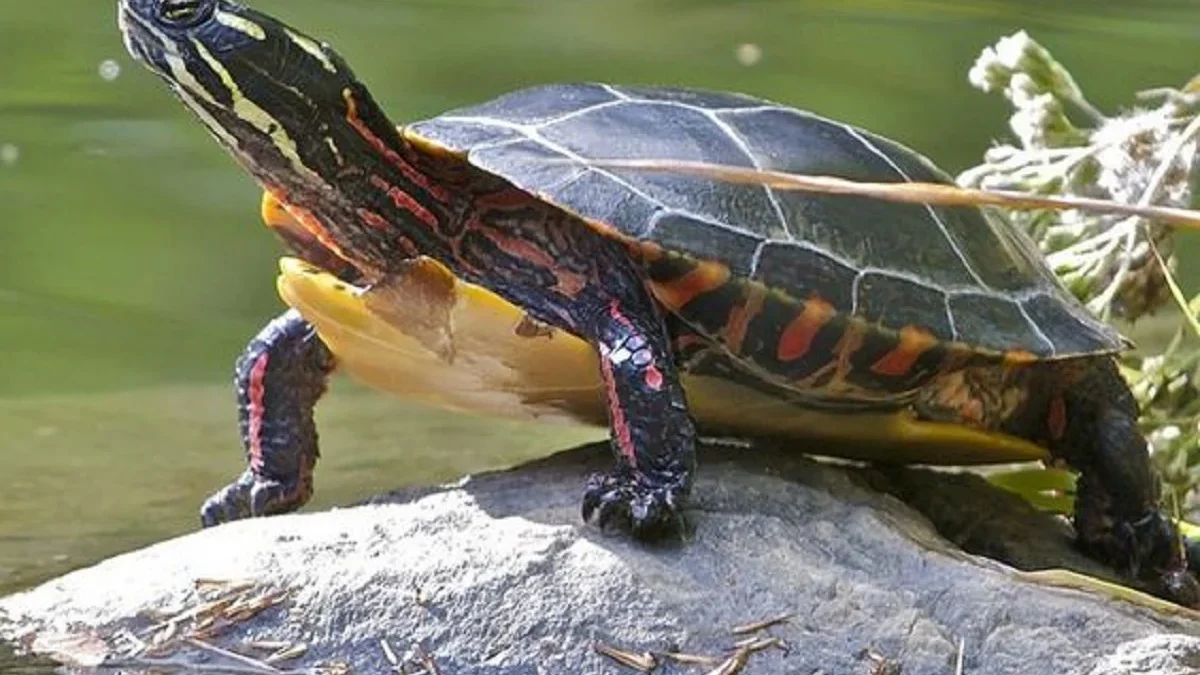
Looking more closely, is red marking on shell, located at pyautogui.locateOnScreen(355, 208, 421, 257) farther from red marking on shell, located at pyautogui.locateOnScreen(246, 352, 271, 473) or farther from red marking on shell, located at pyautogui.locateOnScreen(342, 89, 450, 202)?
red marking on shell, located at pyautogui.locateOnScreen(246, 352, 271, 473)

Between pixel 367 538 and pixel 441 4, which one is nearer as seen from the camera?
pixel 367 538

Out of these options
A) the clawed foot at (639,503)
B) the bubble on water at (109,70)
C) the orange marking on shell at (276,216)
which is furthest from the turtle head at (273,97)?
the bubble on water at (109,70)

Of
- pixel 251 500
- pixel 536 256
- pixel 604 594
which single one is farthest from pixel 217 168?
pixel 604 594

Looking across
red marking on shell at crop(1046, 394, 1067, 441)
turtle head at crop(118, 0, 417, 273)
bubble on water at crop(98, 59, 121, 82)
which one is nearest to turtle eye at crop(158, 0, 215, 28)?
turtle head at crop(118, 0, 417, 273)

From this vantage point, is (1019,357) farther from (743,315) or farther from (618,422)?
(618,422)

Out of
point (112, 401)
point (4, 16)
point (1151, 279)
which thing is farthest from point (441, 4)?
point (1151, 279)

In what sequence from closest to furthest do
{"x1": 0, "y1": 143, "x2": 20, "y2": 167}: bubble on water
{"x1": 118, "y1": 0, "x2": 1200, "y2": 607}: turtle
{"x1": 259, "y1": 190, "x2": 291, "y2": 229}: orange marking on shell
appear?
{"x1": 118, "y1": 0, "x2": 1200, "y2": 607}: turtle
{"x1": 259, "y1": 190, "x2": 291, "y2": 229}: orange marking on shell
{"x1": 0, "y1": 143, "x2": 20, "y2": 167}: bubble on water

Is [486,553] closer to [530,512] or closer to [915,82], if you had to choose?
[530,512]
